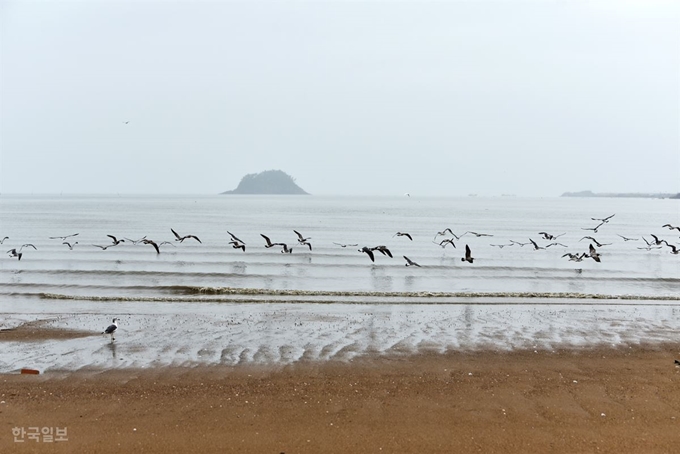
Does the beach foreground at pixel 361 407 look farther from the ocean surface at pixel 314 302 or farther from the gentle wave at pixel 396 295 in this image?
the gentle wave at pixel 396 295

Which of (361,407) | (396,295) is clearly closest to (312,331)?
(361,407)

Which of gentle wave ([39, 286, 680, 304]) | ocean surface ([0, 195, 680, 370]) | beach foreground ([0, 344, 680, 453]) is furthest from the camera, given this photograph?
gentle wave ([39, 286, 680, 304])

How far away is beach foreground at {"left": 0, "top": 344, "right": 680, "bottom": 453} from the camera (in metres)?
7.78

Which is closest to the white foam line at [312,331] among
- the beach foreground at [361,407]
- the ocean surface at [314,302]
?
the ocean surface at [314,302]

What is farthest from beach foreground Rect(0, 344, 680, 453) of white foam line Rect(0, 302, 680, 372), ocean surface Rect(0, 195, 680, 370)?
ocean surface Rect(0, 195, 680, 370)

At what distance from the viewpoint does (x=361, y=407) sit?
8.98 metres

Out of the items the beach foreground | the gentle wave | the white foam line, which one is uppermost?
the beach foreground

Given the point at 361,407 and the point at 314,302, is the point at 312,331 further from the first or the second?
the point at 361,407

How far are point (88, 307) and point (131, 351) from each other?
24.0 feet

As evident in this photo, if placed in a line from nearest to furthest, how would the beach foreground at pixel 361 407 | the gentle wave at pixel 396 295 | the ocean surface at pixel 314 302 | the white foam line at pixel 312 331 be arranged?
the beach foreground at pixel 361 407, the white foam line at pixel 312 331, the ocean surface at pixel 314 302, the gentle wave at pixel 396 295

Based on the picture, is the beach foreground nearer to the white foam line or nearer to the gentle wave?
the white foam line

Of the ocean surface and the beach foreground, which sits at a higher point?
the beach foreground

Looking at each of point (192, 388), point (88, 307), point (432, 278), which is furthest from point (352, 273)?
point (192, 388)

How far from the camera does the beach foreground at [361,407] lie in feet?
25.5
